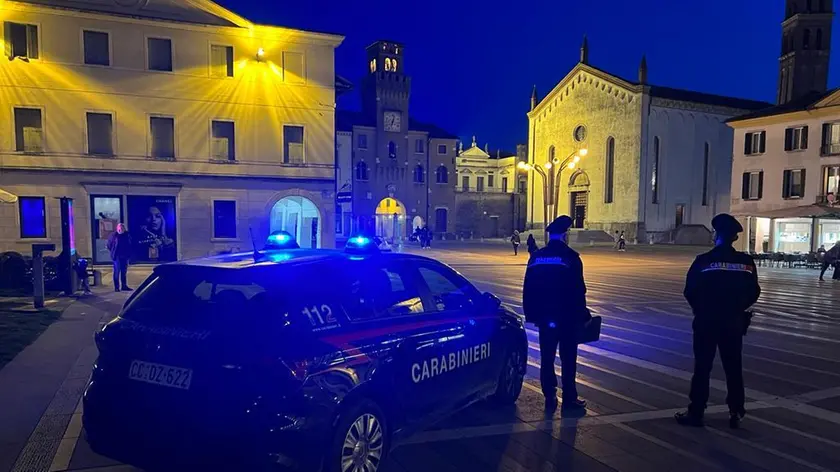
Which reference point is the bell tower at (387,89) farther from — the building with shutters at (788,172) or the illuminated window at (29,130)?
the illuminated window at (29,130)

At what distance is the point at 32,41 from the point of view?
22.2 metres

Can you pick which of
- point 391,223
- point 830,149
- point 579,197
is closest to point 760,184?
point 830,149

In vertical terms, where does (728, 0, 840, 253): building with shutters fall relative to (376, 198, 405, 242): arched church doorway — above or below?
above

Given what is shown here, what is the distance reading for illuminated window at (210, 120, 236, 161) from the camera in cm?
2503

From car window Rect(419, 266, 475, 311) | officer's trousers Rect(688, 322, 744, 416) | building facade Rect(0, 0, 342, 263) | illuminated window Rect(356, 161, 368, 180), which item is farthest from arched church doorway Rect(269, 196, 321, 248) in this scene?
illuminated window Rect(356, 161, 368, 180)

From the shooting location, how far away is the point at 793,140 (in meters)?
35.9

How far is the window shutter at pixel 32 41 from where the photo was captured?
22.1 m

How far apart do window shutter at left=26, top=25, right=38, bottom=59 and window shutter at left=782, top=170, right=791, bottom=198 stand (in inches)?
1666

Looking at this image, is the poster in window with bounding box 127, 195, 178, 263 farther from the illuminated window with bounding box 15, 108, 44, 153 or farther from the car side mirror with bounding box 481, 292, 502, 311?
the car side mirror with bounding box 481, 292, 502, 311

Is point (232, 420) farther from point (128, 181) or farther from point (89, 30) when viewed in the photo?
point (89, 30)

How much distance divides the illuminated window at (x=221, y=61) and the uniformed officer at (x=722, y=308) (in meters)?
24.1

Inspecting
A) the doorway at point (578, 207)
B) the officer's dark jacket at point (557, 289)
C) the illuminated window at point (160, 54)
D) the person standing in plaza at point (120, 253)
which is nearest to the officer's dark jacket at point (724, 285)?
the officer's dark jacket at point (557, 289)

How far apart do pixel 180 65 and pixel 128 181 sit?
219 inches

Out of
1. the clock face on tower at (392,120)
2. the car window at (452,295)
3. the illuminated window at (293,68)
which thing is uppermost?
the clock face on tower at (392,120)
